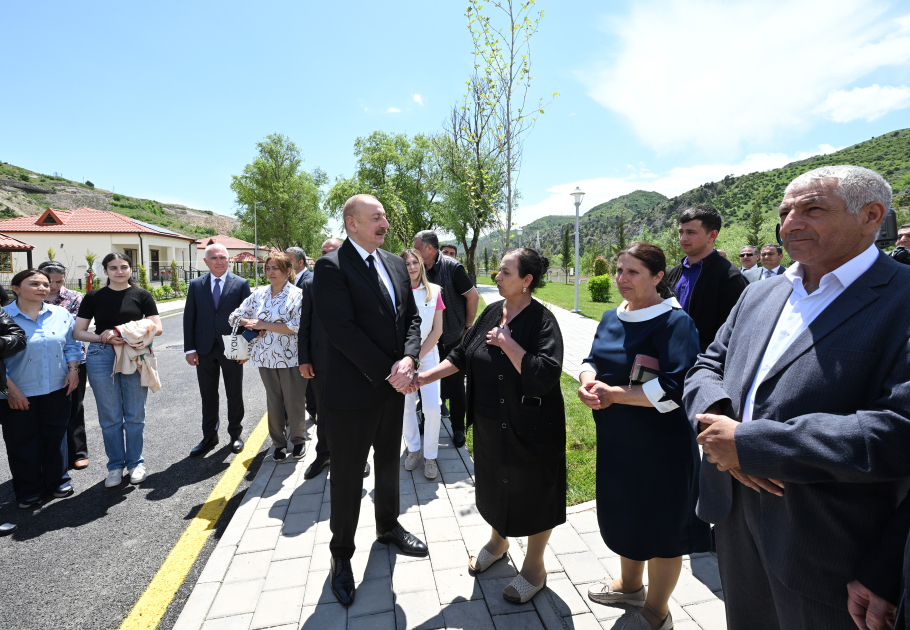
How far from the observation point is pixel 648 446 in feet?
7.49

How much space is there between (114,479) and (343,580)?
8.85 ft

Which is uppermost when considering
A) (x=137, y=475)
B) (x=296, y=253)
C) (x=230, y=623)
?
(x=296, y=253)

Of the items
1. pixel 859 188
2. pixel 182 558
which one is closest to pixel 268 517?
pixel 182 558

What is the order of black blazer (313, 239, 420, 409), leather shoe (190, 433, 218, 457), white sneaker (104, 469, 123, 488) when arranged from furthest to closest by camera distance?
leather shoe (190, 433, 218, 457) → white sneaker (104, 469, 123, 488) → black blazer (313, 239, 420, 409)

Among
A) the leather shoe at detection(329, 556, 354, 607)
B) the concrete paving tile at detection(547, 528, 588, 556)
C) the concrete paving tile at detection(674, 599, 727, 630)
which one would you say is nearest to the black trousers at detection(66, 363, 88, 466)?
the leather shoe at detection(329, 556, 354, 607)

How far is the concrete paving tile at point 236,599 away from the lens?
2.53 m

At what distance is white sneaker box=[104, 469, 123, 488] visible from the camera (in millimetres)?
3982

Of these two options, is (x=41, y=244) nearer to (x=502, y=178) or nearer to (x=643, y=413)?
(x=502, y=178)

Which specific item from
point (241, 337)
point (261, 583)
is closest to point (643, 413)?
point (261, 583)

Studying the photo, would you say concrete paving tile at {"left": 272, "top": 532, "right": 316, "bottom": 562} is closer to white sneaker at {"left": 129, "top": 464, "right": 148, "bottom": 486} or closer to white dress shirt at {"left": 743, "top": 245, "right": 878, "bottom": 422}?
white sneaker at {"left": 129, "top": 464, "right": 148, "bottom": 486}

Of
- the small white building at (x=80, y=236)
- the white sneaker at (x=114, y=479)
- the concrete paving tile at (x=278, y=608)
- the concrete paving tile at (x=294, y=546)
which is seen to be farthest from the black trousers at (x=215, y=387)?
the small white building at (x=80, y=236)

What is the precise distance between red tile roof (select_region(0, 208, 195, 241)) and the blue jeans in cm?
4261


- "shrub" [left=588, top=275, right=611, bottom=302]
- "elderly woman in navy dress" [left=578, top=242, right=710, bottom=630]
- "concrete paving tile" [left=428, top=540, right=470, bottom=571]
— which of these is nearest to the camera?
"elderly woman in navy dress" [left=578, top=242, right=710, bottom=630]

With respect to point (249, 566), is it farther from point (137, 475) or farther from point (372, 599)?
point (137, 475)
